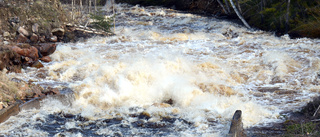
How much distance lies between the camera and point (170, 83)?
354 inches

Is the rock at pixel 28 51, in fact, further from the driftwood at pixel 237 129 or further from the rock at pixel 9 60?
the driftwood at pixel 237 129

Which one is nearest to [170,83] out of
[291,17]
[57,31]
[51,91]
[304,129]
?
[51,91]

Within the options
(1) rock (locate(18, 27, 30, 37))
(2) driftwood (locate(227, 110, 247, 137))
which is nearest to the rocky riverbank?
(1) rock (locate(18, 27, 30, 37))

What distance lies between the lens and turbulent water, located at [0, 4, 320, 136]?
6.40 m

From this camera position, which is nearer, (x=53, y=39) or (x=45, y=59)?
(x=45, y=59)

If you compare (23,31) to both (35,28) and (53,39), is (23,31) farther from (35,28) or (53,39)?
(53,39)

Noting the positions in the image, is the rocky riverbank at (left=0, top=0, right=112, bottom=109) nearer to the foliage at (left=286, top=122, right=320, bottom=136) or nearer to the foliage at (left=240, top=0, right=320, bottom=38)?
the foliage at (left=286, top=122, right=320, bottom=136)

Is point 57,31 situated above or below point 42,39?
above

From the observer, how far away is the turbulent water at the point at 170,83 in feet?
21.0

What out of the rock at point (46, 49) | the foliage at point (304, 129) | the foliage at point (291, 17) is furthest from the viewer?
the foliage at point (291, 17)

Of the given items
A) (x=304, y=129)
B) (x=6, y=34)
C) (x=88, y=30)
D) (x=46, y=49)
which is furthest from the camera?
(x=88, y=30)

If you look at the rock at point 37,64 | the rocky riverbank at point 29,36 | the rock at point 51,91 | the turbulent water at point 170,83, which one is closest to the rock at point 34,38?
the rocky riverbank at point 29,36

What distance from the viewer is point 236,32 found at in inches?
631

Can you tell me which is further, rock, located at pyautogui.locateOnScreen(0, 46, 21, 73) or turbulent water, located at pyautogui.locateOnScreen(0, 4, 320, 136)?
rock, located at pyautogui.locateOnScreen(0, 46, 21, 73)
